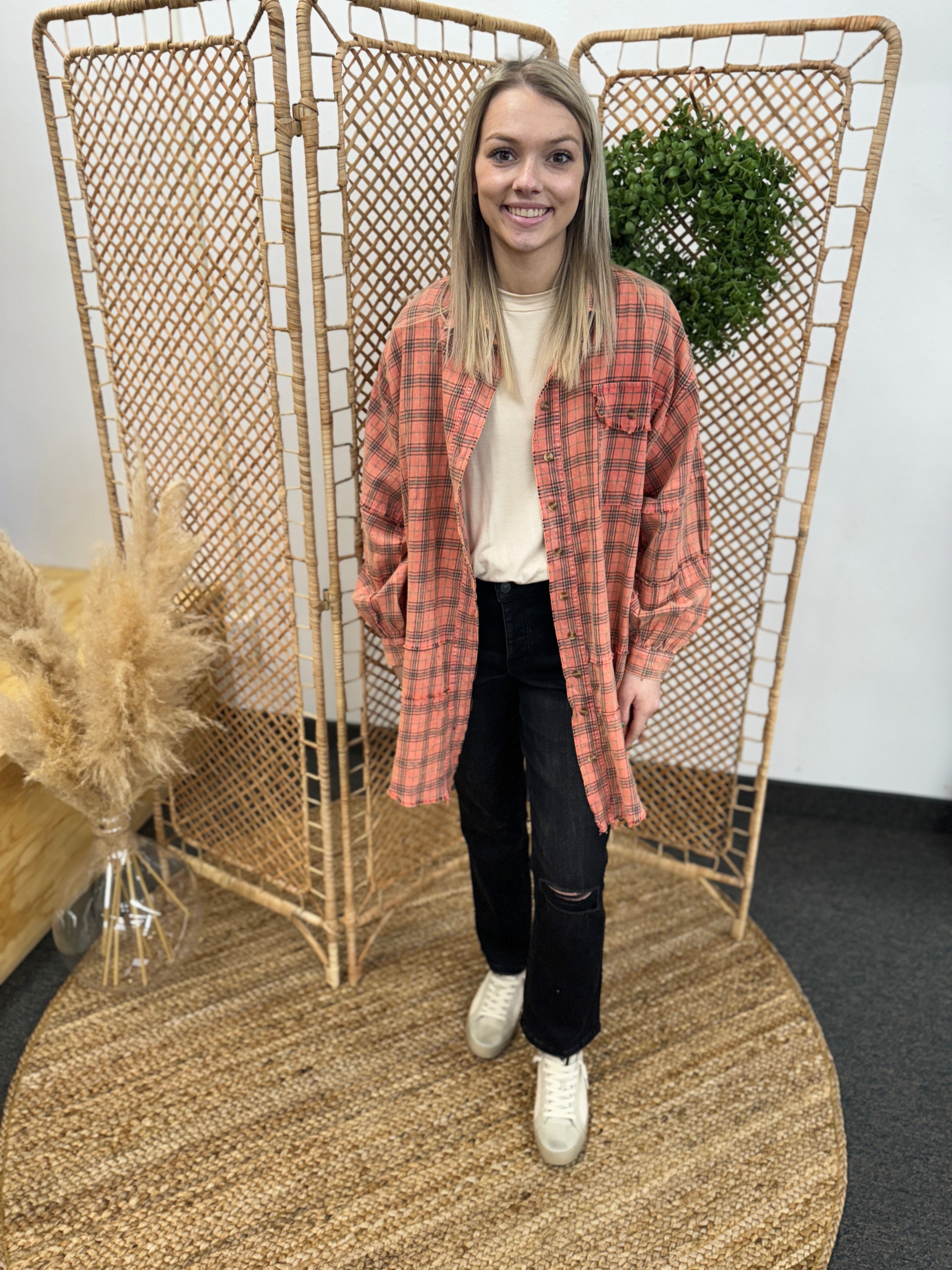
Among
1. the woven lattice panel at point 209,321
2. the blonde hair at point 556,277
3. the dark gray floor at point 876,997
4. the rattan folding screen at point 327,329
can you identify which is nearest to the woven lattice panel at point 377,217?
the rattan folding screen at point 327,329

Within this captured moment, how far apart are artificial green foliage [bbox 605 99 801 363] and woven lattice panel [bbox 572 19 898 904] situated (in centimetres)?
5

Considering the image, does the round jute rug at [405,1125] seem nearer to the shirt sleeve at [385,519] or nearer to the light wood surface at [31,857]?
the light wood surface at [31,857]

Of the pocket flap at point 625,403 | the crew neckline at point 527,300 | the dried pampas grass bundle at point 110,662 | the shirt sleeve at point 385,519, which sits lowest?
the dried pampas grass bundle at point 110,662

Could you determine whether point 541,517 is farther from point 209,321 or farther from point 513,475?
point 209,321

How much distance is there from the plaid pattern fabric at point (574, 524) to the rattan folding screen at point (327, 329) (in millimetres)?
186

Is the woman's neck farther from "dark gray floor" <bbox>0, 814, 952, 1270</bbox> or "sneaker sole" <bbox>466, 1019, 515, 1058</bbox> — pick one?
"dark gray floor" <bbox>0, 814, 952, 1270</bbox>

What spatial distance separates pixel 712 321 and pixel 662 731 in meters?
0.97

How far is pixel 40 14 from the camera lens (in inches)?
64.7

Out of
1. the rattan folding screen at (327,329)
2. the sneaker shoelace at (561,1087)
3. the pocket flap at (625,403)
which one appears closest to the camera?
the pocket flap at (625,403)

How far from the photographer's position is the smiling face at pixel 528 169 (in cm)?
127

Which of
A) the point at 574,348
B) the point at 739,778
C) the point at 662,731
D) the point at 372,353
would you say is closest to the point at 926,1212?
the point at 662,731

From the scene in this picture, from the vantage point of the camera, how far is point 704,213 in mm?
1634

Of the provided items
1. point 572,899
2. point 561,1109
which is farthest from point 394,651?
point 561,1109

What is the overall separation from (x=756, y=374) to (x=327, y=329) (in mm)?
857
